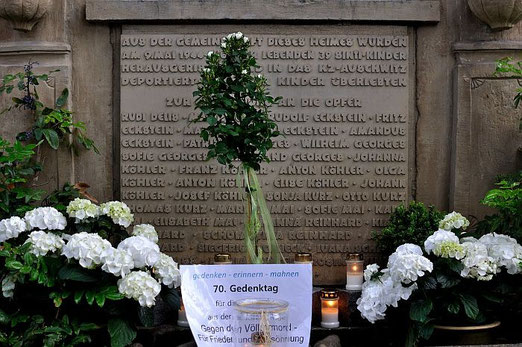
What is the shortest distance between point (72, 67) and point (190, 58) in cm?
90

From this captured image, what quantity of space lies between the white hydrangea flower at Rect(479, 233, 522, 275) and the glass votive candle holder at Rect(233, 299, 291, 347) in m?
1.38

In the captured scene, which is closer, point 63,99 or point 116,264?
point 116,264

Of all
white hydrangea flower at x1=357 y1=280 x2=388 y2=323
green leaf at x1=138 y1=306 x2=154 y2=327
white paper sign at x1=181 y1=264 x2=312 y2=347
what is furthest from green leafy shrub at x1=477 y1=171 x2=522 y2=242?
green leaf at x1=138 y1=306 x2=154 y2=327

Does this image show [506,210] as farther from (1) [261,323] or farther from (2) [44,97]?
(2) [44,97]

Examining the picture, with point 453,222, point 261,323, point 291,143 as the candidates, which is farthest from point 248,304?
point 291,143

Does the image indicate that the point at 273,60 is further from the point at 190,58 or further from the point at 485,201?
the point at 485,201

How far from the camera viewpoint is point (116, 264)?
489 cm

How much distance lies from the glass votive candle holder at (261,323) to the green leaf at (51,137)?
6.44 feet

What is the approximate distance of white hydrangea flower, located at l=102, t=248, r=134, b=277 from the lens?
4.89m

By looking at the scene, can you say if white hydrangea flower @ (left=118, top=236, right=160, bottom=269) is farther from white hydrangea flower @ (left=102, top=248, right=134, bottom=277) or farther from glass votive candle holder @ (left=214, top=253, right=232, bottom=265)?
glass votive candle holder @ (left=214, top=253, right=232, bottom=265)

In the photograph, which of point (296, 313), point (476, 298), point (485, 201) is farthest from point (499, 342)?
point (296, 313)

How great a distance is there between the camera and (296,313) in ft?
16.4

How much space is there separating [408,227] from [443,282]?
981 millimetres

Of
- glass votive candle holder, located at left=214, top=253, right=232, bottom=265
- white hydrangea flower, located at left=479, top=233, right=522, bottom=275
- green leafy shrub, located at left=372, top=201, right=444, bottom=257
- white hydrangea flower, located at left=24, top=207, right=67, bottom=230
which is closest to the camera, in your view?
white hydrangea flower, located at left=479, top=233, right=522, bottom=275
